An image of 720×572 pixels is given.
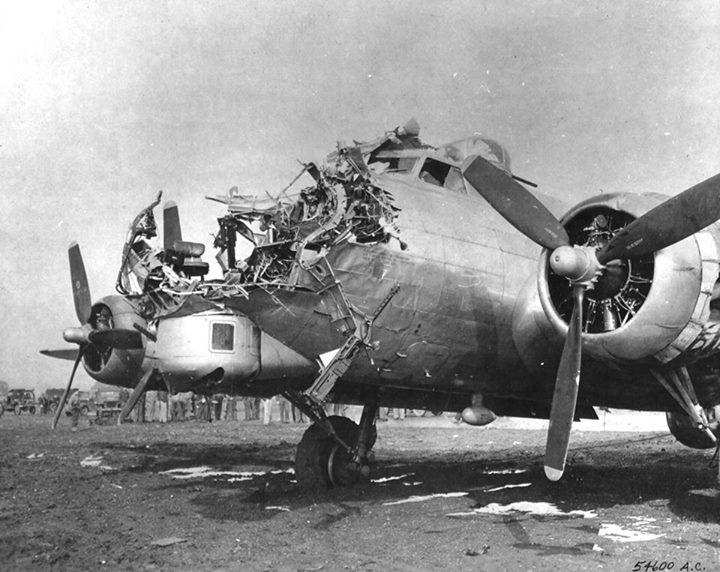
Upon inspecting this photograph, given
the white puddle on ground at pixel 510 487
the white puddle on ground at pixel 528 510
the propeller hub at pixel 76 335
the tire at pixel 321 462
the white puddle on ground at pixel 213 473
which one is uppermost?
the propeller hub at pixel 76 335

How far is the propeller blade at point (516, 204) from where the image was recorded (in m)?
8.74

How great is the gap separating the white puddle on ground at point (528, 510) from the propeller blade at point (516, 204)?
131 inches

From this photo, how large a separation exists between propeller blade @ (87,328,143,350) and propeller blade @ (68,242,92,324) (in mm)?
1393

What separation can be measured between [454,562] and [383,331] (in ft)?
10.7

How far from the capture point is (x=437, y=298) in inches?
374

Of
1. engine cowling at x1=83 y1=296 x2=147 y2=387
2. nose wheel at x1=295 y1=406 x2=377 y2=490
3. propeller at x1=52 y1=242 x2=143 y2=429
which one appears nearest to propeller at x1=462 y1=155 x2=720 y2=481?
nose wheel at x1=295 y1=406 x2=377 y2=490

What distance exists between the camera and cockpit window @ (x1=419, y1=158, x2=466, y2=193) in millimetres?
10906

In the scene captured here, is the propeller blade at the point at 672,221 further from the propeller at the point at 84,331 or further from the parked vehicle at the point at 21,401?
the parked vehicle at the point at 21,401

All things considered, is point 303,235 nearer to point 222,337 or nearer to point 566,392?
point 222,337

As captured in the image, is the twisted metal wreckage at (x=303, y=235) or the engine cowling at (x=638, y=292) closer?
the engine cowling at (x=638, y=292)

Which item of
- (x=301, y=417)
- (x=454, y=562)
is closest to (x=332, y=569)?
(x=454, y=562)

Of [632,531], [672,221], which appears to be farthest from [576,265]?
[632,531]

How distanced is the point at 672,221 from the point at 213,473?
9.62 meters

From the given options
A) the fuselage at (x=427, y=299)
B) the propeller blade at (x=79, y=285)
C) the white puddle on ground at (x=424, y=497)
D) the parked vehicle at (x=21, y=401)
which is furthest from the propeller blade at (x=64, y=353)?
the parked vehicle at (x=21, y=401)
